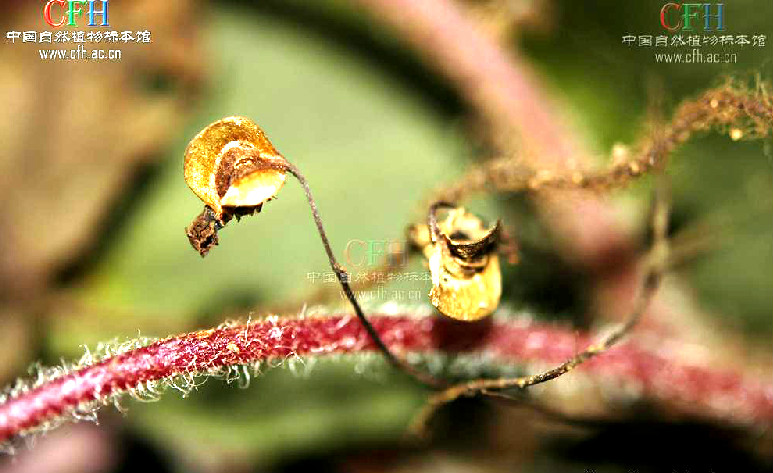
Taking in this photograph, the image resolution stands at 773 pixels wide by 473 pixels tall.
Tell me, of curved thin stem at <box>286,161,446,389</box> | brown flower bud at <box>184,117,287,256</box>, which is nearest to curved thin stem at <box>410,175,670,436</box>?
curved thin stem at <box>286,161,446,389</box>

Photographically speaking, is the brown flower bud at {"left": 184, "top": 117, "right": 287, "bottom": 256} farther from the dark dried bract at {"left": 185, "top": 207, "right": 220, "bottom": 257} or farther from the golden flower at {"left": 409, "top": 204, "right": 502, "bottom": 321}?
the golden flower at {"left": 409, "top": 204, "right": 502, "bottom": 321}

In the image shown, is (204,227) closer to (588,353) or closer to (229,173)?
(229,173)

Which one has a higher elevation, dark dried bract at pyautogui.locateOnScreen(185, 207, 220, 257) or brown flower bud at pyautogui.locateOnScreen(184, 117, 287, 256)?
brown flower bud at pyautogui.locateOnScreen(184, 117, 287, 256)

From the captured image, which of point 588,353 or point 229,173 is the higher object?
point 229,173

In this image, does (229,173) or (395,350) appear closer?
(229,173)

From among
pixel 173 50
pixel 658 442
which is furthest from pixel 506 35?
pixel 658 442

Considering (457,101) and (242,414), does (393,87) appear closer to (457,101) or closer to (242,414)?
(457,101)

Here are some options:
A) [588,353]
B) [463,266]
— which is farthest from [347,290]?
[588,353]
